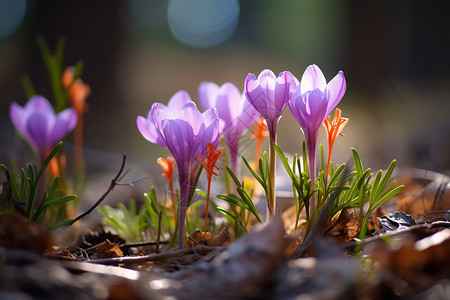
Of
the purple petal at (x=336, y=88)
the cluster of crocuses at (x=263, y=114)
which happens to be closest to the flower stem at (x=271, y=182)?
the cluster of crocuses at (x=263, y=114)

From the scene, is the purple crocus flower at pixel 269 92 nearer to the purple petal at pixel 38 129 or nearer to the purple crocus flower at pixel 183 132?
the purple crocus flower at pixel 183 132

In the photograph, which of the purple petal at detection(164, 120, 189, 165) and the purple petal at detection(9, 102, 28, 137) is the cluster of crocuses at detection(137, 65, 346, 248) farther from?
the purple petal at detection(9, 102, 28, 137)

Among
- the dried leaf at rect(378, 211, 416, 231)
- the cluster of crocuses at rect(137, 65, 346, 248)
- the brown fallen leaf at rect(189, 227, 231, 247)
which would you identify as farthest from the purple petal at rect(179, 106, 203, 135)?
the dried leaf at rect(378, 211, 416, 231)

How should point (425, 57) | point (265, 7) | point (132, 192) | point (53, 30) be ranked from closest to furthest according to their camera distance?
point (132, 192) < point (53, 30) < point (425, 57) < point (265, 7)

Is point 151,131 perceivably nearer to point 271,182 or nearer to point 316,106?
point 271,182

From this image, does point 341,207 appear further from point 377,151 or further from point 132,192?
point 377,151

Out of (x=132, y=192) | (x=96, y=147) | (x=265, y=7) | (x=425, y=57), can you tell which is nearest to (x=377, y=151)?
(x=132, y=192)
